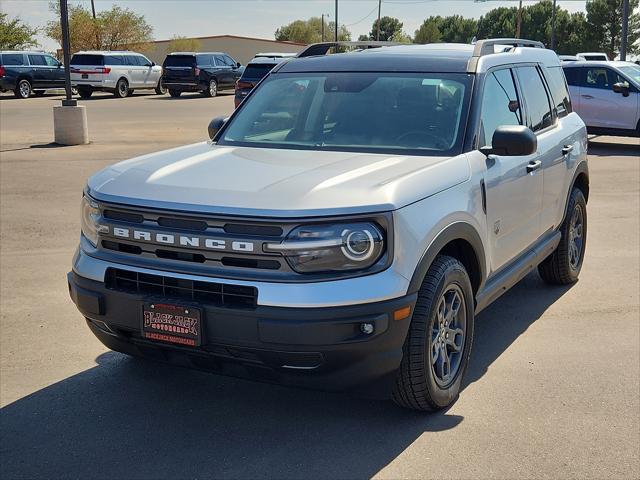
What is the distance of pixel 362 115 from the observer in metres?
5.00

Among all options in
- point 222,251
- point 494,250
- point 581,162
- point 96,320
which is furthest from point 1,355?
point 581,162

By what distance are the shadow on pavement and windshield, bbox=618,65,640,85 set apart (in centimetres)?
1353

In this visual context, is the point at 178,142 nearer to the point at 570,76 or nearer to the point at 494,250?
the point at 570,76

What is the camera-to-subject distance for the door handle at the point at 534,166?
5.27m

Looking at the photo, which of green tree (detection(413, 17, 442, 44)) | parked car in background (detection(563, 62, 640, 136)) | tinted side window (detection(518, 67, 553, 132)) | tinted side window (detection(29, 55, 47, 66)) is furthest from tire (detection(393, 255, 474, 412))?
green tree (detection(413, 17, 442, 44))

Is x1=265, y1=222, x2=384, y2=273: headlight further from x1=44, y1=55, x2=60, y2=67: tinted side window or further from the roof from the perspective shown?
x1=44, y1=55, x2=60, y2=67: tinted side window

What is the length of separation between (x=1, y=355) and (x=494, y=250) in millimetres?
3101

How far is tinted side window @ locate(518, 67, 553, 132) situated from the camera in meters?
5.74

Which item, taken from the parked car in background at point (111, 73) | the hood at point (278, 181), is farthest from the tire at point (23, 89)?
the hood at point (278, 181)

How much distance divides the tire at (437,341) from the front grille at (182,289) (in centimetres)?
83

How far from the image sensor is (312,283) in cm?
355

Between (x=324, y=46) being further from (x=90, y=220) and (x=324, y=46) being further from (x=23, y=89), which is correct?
(x=23, y=89)

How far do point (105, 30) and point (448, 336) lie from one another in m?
58.9

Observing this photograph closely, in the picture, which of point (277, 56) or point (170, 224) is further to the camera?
point (277, 56)
